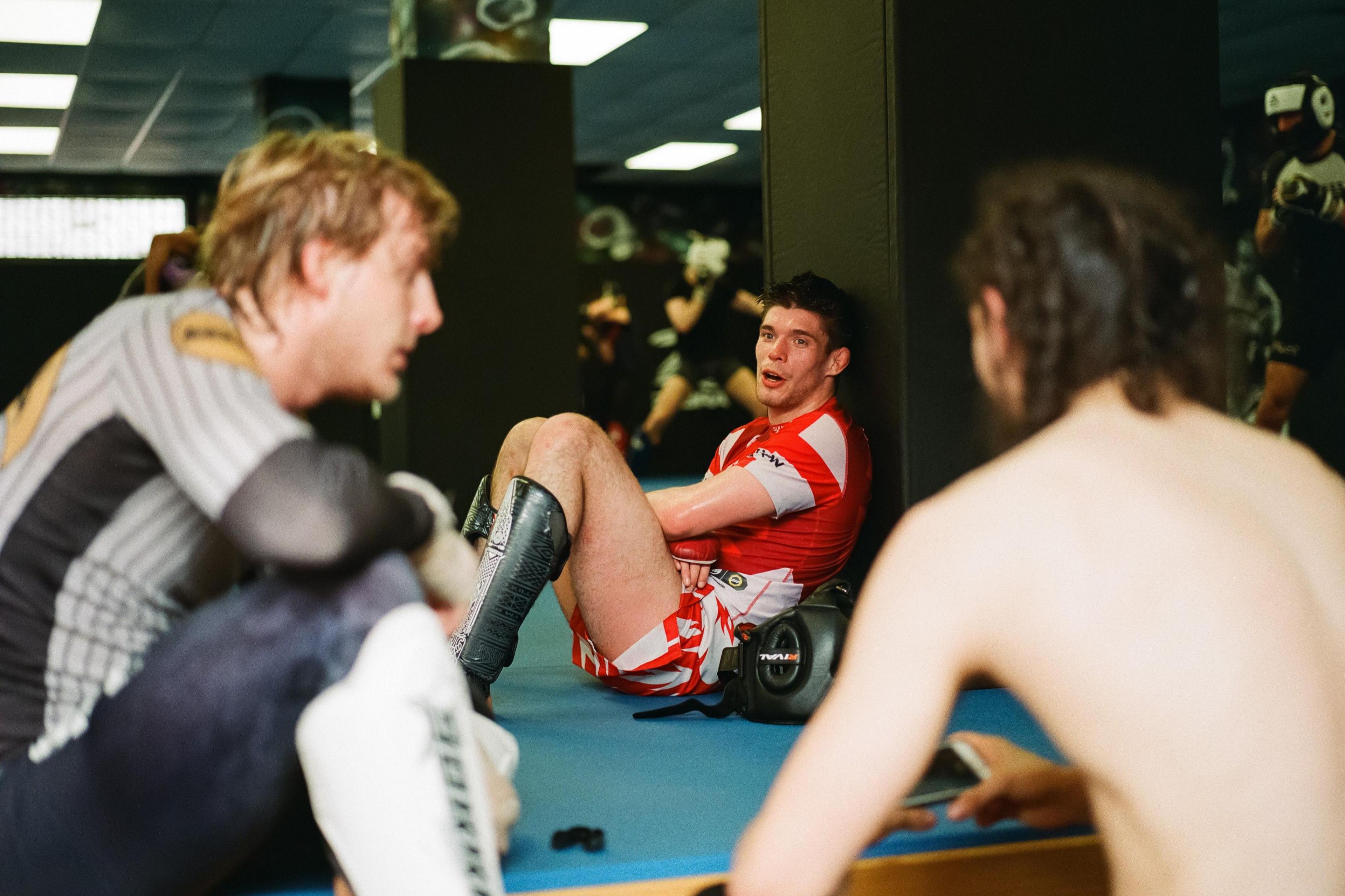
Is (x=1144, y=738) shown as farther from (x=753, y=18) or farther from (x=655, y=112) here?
(x=655, y=112)

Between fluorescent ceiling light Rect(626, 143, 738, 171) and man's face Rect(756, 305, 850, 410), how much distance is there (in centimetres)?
850

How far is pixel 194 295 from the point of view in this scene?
1.25 meters

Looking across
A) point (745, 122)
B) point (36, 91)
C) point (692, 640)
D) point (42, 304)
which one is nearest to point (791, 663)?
point (692, 640)

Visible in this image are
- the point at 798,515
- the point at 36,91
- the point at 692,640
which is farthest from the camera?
the point at 36,91

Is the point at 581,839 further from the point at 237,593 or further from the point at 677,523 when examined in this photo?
the point at 677,523

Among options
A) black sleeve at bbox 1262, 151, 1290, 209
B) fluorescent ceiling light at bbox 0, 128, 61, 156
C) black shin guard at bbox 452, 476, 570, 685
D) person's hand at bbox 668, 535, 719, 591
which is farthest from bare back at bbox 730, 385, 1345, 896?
fluorescent ceiling light at bbox 0, 128, 61, 156

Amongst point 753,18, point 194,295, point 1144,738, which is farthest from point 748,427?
point 753,18

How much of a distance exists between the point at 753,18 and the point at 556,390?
297cm

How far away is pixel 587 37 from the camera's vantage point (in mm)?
7465

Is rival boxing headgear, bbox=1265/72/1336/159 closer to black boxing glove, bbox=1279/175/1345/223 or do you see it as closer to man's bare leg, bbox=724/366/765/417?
black boxing glove, bbox=1279/175/1345/223

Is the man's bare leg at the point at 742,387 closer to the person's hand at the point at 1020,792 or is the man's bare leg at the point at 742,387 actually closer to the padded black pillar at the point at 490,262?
the padded black pillar at the point at 490,262

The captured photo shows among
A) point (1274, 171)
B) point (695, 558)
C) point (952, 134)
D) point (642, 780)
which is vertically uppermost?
point (1274, 171)

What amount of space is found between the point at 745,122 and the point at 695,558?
26.0 ft

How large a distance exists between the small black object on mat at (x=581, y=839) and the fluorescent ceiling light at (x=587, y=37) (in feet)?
19.4
